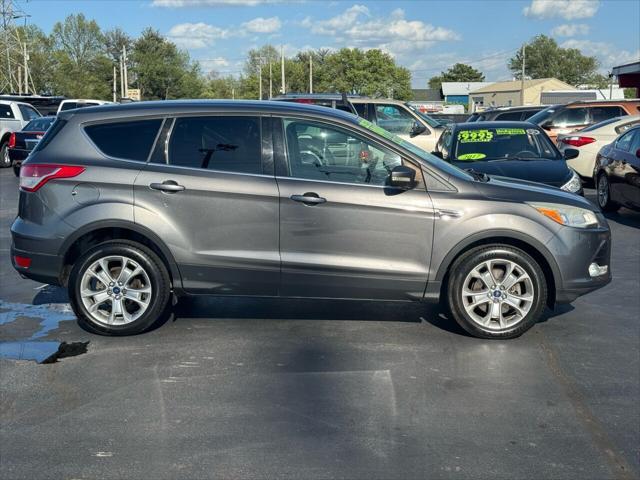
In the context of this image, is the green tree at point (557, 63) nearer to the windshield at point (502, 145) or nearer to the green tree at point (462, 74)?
the green tree at point (462, 74)

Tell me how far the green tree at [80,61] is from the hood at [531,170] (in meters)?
71.0

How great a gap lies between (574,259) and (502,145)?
5418 millimetres

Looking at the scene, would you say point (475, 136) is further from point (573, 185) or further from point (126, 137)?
point (126, 137)

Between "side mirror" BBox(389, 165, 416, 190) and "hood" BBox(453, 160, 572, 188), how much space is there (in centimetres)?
408

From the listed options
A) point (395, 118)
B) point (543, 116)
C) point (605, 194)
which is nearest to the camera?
point (605, 194)

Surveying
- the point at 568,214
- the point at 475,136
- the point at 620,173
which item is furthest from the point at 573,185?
the point at 568,214

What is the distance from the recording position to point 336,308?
276 inches

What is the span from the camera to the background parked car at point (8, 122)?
23.6 metres

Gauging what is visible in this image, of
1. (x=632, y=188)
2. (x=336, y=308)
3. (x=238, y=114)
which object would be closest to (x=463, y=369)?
(x=336, y=308)

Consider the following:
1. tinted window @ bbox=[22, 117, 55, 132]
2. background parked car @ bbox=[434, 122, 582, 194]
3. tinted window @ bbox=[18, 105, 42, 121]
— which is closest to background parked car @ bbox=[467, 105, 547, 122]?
background parked car @ bbox=[434, 122, 582, 194]

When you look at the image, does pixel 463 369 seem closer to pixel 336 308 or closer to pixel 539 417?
pixel 539 417

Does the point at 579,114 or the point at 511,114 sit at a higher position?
the point at 511,114

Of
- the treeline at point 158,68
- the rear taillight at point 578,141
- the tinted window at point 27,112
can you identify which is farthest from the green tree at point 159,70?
the rear taillight at point 578,141

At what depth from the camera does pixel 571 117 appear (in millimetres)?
19391
